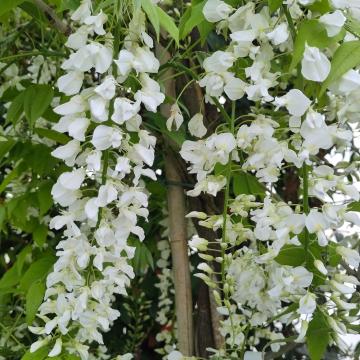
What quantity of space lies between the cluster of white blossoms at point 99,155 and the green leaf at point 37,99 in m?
0.23

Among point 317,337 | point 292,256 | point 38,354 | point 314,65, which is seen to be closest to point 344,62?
point 314,65

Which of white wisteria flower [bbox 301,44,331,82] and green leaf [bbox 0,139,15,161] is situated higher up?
white wisteria flower [bbox 301,44,331,82]

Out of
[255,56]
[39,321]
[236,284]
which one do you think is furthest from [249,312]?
[39,321]

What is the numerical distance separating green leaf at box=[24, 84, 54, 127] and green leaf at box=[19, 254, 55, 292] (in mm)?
213

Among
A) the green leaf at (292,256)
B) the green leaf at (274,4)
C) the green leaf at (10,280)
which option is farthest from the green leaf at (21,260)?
the green leaf at (274,4)

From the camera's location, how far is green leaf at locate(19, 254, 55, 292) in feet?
3.42

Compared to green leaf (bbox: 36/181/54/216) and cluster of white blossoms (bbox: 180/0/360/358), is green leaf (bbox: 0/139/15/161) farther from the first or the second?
cluster of white blossoms (bbox: 180/0/360/358)

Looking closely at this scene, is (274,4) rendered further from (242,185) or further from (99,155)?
(242,185)

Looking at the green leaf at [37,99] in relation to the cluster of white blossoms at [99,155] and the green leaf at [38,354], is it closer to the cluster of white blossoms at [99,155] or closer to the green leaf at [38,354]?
the cluster of white blossoms at [99,155]

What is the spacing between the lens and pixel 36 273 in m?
1.05

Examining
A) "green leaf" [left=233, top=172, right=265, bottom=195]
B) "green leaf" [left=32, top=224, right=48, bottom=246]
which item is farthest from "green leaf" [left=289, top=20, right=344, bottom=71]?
"green leaf" [left=32, top=224, right=48, bottom=246]

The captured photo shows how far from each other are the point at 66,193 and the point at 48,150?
413 mm

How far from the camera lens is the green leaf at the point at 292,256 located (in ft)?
2.57

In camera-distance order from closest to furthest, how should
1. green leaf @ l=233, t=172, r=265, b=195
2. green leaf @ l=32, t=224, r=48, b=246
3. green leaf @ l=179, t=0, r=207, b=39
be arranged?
green leaf @ l=179, t=0, r=207, b=39, green leaf @ l=233, t=172, r=265, b=195, green leaf @ l=32, t=224, r=48, b=246
